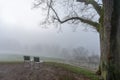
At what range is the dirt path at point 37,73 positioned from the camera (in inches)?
696

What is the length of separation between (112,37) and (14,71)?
9456 mm

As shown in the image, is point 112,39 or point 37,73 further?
point 37,73

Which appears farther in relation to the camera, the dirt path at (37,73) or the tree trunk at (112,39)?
the dirt path at (37,73)

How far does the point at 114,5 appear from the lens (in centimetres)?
1368

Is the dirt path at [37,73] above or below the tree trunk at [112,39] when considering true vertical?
below

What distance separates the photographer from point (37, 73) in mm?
18672

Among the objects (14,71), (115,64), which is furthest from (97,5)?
(14,71)

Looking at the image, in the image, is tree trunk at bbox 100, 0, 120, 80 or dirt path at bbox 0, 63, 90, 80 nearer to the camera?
tree trunk at bbox 100, 0, 120, 80

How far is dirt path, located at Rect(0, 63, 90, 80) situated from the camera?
696 inches

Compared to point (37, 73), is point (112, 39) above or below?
above

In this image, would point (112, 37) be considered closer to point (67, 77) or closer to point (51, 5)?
point (67, 77)

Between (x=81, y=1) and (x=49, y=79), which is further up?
(x=81, y=1)

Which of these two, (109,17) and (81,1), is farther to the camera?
(81,1)

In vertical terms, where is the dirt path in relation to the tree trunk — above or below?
below
